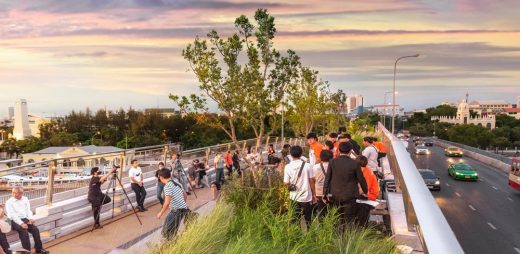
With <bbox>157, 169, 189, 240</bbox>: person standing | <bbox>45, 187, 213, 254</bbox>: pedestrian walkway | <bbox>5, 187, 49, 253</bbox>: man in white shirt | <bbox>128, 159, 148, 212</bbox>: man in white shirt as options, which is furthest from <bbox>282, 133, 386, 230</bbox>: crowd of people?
<bbox>128, 159, 148, 212</bbox>: man in white shirt

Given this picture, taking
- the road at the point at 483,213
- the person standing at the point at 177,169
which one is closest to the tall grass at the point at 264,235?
the person standing at the point at 177,169

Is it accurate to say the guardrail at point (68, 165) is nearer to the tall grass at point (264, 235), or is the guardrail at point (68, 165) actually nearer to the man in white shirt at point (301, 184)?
the tall grass at point (264, 235)

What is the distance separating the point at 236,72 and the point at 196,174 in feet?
17.7

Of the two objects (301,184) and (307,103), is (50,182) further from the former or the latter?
(307,103)

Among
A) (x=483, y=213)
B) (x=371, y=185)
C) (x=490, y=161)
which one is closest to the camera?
(x=371, y=185)

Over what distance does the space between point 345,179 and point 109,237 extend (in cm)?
578

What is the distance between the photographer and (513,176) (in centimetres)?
3036

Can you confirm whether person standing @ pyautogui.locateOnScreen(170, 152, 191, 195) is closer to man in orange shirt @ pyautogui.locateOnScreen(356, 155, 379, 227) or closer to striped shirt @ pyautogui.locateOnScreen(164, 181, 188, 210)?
striped shirt @ pyautogui.locateOnScreen(164, 181, 188, 210)

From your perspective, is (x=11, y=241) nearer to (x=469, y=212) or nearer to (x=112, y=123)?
(x=469, y=212)

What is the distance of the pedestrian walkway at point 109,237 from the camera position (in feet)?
28.3

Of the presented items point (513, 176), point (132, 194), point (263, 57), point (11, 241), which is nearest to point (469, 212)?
point (513, 176)

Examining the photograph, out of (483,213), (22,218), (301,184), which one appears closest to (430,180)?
(483,213)

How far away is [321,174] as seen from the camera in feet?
24.4

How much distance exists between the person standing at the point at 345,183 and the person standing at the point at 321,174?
27.5 inches
